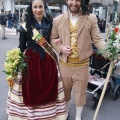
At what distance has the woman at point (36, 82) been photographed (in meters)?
2.55

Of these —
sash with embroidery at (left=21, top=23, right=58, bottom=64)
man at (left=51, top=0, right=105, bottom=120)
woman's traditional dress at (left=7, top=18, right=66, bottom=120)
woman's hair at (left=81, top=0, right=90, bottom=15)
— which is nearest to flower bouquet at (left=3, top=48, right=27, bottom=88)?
woman's traditional dress at (left=7, top=18, right=66, bottom=120)

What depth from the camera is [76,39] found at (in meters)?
2.43

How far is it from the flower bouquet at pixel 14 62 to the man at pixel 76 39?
1.40ft

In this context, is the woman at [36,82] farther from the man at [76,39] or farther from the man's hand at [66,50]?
the man's hand at [66,50]

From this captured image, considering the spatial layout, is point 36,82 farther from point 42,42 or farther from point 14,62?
point 42,42

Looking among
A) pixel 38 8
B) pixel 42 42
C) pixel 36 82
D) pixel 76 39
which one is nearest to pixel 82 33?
pixel 76 39

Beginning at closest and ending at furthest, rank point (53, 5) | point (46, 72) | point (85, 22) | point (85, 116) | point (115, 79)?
point (85, 22) → point (46, 72) → point (85, 116) → point (115, 79) → point (53, 5)

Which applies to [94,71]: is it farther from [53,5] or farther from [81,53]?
[53,5]

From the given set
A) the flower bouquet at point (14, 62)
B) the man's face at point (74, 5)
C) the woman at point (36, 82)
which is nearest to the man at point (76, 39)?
the man's face at point (74, 5)

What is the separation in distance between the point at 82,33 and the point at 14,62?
855 millimetres

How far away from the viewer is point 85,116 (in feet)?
10.3

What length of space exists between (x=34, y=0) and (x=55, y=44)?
1.87 ft

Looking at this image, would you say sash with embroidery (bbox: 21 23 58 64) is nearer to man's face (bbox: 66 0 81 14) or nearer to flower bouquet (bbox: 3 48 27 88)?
flower bouquet (bbox: 3 48 27 88)

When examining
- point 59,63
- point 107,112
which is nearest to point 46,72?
point 59,63
